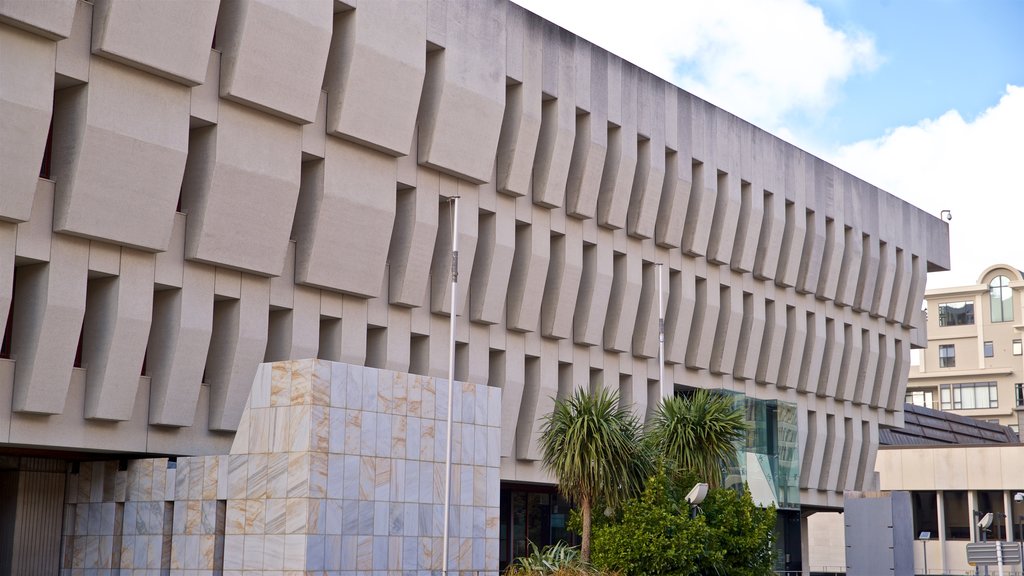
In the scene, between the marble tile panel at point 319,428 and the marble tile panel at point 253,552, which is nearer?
the marble tile panel at point 319,428

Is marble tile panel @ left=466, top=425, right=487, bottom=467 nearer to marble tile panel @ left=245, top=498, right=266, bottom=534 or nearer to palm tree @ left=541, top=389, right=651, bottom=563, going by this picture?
palm tree @ left=541, top=389, right=651, bottom=563

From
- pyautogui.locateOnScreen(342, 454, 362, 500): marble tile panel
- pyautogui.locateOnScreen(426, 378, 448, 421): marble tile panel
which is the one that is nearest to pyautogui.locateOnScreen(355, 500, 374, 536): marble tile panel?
pyautogui.locateOnScreen(342, 454, 362, 500): marble tile panel

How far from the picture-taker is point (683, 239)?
4953 cm

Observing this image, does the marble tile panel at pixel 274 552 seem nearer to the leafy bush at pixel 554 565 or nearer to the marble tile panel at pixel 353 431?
the marble tile panel at pixel 353 431

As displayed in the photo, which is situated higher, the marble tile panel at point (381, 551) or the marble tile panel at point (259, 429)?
the marble tile panel at point (259, 429)

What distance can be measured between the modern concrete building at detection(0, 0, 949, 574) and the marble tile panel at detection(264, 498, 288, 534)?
155mm

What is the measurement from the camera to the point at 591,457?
108 feet

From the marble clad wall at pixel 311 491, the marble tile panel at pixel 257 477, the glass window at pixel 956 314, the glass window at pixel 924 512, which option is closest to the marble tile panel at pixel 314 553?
the marble clad wall at pixel 311 491

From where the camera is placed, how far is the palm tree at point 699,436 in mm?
35594

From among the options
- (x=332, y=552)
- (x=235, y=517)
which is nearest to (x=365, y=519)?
→ (x=332, y=552)

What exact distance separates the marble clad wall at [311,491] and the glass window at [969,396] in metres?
93.7

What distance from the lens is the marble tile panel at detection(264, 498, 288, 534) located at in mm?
27812

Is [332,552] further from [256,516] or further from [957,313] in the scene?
[957,313]

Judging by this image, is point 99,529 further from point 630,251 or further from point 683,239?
point 683,239
